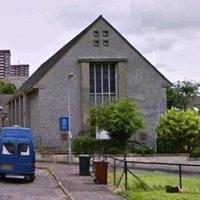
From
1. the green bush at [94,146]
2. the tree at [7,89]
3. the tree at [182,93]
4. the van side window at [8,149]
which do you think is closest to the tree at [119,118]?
the green bush at [94,146]

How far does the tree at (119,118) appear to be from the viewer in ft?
191

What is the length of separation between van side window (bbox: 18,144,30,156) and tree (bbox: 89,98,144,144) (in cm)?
2813

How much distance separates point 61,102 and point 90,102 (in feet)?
9.96

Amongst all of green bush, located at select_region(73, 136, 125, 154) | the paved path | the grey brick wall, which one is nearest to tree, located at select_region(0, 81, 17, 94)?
the grey brick wall

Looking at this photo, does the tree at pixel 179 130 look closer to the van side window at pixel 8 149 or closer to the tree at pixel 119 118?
the tree at pixel 119 118

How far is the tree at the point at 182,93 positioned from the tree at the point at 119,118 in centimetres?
4600

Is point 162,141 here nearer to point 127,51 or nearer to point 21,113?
point 127,51

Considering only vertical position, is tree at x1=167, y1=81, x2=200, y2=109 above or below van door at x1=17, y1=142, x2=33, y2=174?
above

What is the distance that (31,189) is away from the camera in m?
25.7

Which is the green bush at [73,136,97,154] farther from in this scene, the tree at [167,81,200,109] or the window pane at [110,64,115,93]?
the tree at [167,81,200,109]

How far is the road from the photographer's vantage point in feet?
72.2

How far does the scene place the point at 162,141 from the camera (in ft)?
204

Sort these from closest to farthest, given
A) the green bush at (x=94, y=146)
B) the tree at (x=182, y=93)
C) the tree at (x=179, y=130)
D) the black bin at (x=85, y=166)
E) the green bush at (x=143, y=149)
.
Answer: the black bin at (x=85, y=166) < the green bush at (x=94, y=146) < the green bush at (x=143, y=149) < the tree at (x=179, y=130) < the tree at (x=182, y=93)

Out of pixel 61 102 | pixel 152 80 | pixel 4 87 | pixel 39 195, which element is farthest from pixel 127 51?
pixel 4 87
